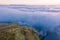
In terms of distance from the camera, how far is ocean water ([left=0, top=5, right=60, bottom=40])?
1.14 m

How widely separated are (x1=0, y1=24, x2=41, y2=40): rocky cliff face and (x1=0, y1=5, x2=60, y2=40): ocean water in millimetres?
42

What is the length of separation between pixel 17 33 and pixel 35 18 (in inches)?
8.9

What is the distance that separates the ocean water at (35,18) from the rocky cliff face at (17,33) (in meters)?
0.04

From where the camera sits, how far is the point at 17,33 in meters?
1.10

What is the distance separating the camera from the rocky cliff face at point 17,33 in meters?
1.07

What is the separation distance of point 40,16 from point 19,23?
0.71 ft

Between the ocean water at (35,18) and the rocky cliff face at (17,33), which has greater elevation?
the ocean water at (35,18)

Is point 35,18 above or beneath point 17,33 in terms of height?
above

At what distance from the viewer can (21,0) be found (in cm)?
119

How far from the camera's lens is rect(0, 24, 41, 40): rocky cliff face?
1074mm

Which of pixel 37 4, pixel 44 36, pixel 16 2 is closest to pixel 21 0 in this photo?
pixel 16 2

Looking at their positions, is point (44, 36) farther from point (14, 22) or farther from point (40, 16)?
point (14, 22)

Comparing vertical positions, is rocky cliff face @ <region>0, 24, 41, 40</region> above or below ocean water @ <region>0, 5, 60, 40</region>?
below

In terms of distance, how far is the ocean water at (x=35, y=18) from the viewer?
3.74 ft
